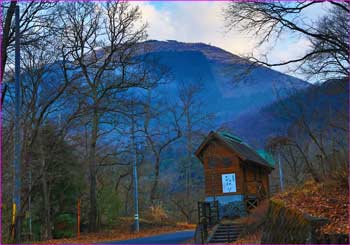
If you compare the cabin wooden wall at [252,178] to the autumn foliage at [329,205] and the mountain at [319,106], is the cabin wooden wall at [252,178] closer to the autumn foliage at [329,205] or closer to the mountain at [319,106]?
the mountain at [319,106]

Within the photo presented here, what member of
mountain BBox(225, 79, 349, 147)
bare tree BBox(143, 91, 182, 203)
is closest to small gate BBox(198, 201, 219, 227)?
mountain BBox(225, 79, 349, 147)

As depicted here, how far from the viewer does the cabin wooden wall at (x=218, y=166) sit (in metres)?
37.1

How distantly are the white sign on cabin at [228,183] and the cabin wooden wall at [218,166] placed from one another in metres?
0.25

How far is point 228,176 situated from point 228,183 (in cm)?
56

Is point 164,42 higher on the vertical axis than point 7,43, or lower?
higher

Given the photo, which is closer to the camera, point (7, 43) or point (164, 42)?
point (7, 43)

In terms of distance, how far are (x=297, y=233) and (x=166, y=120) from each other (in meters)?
46.5

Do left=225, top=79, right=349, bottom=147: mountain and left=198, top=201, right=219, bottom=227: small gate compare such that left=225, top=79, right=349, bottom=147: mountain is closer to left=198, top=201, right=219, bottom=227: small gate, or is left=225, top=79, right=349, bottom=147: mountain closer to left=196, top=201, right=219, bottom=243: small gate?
left=198, top=201, right=219, bottom=227: small gate

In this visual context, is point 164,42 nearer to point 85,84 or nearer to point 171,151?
point 85,84

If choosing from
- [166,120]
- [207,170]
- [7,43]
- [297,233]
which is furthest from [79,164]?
[297,233]

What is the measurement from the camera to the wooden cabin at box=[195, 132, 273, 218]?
36.7 meters


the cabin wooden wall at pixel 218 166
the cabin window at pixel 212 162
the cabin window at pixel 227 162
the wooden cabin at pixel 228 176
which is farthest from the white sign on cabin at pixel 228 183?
the cabin window at pixel 212 162

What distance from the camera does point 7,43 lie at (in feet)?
68.0

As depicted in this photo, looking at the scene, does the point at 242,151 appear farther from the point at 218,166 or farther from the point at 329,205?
the point at 329,205
